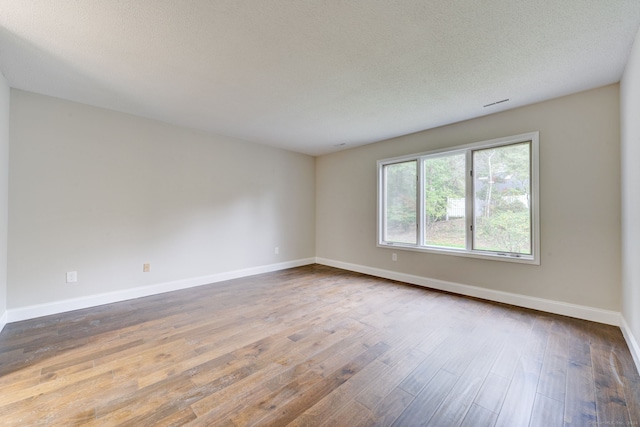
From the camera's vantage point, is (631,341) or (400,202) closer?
(631,341)

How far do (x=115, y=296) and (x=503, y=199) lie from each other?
500cm

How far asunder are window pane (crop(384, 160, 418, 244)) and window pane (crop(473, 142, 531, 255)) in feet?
3.10

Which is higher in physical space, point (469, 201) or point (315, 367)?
point (469, 201)

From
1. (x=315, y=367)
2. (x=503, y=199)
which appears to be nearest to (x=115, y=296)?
(x=315, y=367)

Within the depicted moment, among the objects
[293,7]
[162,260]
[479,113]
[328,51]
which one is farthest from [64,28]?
[479,113]

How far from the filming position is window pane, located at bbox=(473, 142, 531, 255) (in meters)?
3.12

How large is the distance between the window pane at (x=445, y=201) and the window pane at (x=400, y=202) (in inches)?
8.7

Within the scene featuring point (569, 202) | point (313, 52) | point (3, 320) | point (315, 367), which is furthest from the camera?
point (569, 202)

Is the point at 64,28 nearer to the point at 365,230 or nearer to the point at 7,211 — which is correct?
the point at 7,211

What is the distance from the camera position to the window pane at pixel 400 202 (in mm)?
4262

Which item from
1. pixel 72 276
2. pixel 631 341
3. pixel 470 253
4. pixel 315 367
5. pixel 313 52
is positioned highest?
Result: pixel 313 52

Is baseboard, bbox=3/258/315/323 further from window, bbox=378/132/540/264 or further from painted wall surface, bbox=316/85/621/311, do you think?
painted wall surface, bbox=316/85/621/311

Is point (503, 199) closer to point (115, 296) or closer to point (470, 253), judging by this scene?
point (470, 253)

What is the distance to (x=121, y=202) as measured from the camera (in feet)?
10.9
